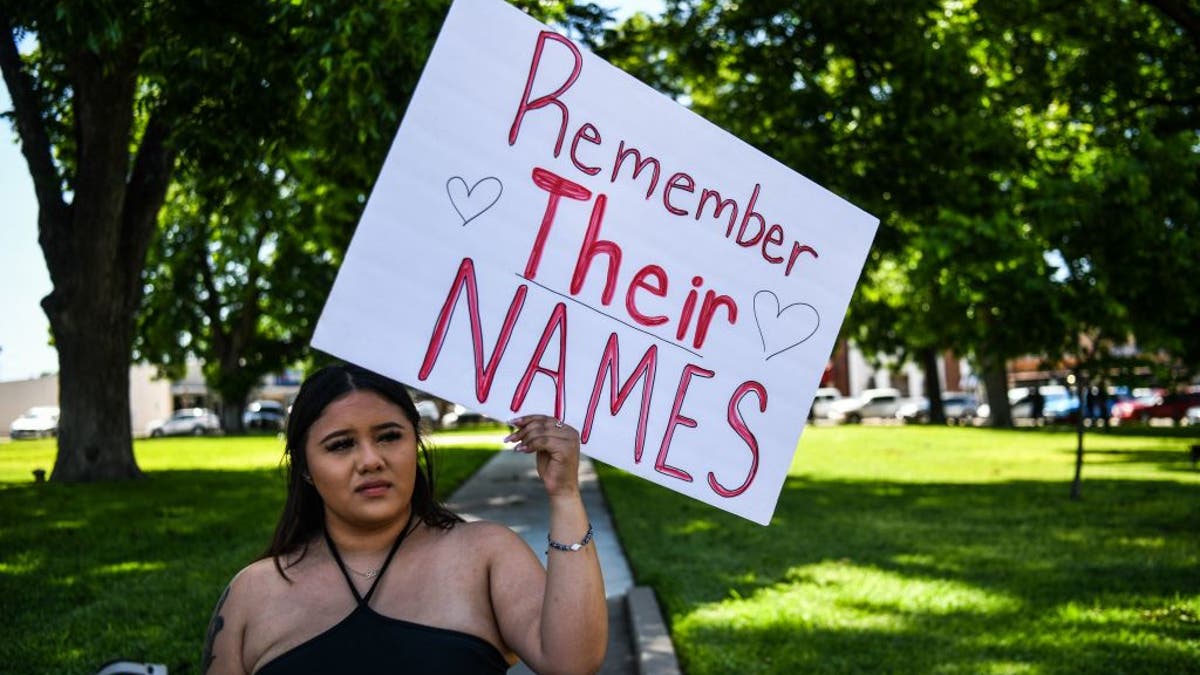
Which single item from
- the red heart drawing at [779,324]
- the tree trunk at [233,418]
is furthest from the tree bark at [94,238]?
the tree trunk at [233,418]

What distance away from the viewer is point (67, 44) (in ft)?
34.5

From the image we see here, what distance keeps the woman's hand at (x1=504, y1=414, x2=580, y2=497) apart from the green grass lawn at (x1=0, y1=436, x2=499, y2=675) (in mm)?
397

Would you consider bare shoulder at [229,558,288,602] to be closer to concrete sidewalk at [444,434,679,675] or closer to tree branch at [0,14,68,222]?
concrete sidewalk at [444,434,679,675]

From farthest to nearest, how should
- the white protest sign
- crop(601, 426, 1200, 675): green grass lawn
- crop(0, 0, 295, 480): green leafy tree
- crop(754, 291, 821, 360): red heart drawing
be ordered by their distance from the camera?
crop(0, 0, 295, 480): green leafy tree
crop(601, 426, 1200, 675): green grass lawn
crop(754, 291, 821, 360): red heart drawing
the white protest sign

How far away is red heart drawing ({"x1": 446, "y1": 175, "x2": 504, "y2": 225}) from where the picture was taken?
2637mm

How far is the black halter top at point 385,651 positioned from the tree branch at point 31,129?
52.2ft

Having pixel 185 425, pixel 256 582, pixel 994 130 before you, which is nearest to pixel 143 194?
pixel 994 130

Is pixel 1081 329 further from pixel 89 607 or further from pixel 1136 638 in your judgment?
pixel 89 607

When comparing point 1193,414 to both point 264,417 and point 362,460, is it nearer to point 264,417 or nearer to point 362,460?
point 264,417

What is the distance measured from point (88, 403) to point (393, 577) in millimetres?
16383

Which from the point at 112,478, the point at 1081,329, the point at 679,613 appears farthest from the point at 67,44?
the point at 1081,329

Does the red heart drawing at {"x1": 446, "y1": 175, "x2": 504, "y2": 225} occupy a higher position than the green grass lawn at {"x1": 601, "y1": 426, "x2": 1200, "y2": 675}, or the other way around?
the red heart drawing at {"x1": 446, "y1": 175, "x2": 504, "y2": 225}

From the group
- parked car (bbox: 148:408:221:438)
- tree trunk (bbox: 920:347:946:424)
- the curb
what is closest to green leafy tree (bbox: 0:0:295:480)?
the curb

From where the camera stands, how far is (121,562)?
9.44 m
